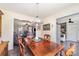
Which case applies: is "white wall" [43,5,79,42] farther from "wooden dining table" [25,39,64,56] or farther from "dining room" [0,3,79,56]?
"wooden dining table" [25,39,64,56]

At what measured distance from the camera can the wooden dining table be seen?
1.96 m

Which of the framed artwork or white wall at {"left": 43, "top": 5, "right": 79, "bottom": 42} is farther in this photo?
the framed artwork

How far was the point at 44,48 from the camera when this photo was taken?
199 cm

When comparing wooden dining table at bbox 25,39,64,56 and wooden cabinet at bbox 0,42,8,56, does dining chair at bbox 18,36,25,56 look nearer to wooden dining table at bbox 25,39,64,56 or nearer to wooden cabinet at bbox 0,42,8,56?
wooden dining table at bbox 25,39,64,56

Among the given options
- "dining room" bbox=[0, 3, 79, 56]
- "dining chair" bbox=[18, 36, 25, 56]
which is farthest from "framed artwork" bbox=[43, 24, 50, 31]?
"dining chair" bbox=[18, 36, 25, 56]

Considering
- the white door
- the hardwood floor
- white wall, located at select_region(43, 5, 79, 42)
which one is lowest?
the hardwood floor

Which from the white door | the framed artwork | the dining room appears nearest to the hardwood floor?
the dining room

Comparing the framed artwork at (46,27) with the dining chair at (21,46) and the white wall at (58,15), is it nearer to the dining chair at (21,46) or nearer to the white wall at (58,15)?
the white wall at (58,15)

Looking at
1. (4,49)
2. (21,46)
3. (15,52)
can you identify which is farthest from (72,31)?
(4,49)

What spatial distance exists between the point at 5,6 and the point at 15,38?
545 millimetres

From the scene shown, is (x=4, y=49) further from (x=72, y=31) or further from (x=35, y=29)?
(x=72, y=31)

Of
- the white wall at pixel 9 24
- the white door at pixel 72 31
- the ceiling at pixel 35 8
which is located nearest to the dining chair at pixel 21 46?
the white wall at pixel 9 24

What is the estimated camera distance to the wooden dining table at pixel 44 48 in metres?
1.96

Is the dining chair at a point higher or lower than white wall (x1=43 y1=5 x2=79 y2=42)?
lower
